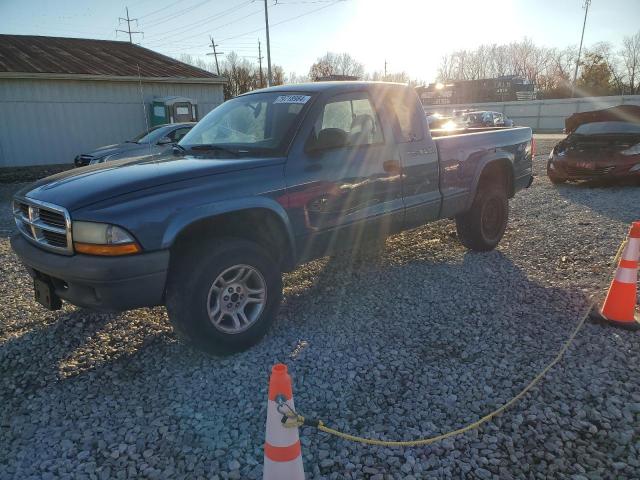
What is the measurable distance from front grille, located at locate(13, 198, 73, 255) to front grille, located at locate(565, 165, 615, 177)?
9.98 metres

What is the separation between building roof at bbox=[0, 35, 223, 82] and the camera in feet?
53.2

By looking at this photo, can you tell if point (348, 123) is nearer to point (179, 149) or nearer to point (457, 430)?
point (179, 149)

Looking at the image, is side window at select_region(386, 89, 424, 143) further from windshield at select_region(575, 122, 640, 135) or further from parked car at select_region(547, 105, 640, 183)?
windshield at select_region(575, 122, 640, 135)

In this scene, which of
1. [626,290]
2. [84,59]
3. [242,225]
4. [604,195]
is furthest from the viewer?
[84,59]

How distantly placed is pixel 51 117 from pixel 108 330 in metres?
15.4

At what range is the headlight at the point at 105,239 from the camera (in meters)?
2.77

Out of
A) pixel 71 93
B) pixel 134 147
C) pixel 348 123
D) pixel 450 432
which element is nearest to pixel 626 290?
pixel 450 432

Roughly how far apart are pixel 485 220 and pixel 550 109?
128 ft

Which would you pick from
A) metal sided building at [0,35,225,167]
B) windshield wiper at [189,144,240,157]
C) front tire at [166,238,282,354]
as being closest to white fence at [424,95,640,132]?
metal sided building at [0,35,225,167]

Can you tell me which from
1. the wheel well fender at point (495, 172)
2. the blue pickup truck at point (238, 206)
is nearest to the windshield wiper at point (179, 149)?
the blue pickup truck at point (238, 206)

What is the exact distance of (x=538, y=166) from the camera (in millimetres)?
14172

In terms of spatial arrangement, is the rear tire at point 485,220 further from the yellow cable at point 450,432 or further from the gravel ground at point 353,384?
the yellow cable at point 450,432

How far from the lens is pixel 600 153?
9625 millimetres

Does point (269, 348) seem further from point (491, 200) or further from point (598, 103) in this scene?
point (598, 103)
